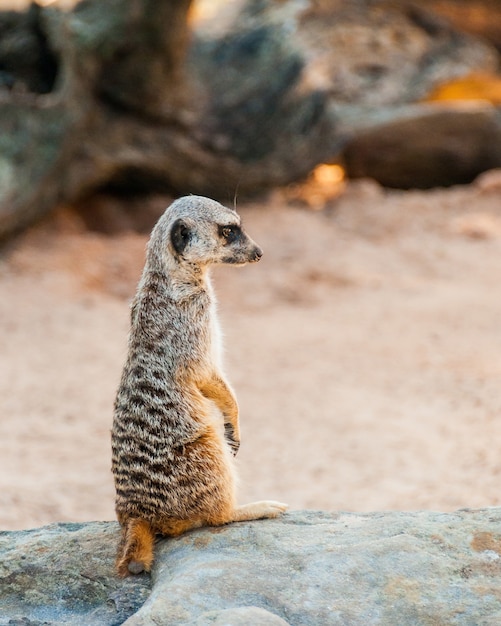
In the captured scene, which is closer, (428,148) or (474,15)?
(428,148)

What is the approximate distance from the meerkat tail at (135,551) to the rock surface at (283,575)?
0.11 feet

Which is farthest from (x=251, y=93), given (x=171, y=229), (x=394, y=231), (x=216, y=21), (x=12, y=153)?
(x=171, y=229)

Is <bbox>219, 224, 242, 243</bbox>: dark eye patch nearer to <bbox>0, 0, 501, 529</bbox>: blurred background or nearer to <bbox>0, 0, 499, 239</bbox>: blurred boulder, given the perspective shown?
<bbox>0, 0, 501, 529</bbox>: blurred background

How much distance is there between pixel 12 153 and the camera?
654 cm

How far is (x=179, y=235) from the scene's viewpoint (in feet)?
8.38

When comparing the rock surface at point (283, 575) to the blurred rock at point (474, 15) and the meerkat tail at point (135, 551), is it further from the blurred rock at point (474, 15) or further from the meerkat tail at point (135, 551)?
the blurred rock at point (474, 15)

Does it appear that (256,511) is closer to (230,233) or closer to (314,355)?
(230,233)

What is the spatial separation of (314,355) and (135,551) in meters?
3.63

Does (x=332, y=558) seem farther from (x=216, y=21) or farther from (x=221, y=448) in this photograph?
(x=216, y=21)

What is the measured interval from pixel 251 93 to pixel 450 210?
6.96ft

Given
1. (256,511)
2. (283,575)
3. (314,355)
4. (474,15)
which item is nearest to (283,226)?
(314,355)

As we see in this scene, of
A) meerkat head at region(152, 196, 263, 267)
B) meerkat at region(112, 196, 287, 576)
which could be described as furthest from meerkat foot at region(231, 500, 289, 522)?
meerkat head at region(152, 196, 263, 267)

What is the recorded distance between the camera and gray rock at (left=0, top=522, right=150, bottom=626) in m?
2.14

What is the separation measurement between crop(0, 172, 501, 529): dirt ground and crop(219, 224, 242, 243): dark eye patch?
1859mm
